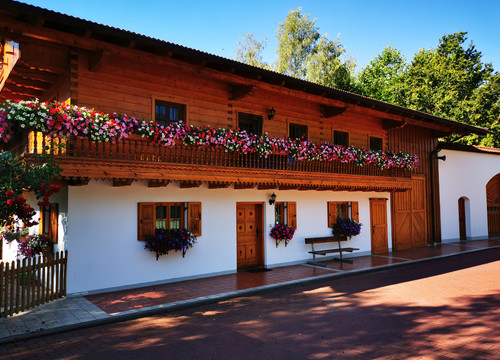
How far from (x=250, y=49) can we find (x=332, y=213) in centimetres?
2176

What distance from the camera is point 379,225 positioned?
55.1 feet

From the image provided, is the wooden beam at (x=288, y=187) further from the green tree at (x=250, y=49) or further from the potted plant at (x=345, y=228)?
the green tree at (x=250, y=49)

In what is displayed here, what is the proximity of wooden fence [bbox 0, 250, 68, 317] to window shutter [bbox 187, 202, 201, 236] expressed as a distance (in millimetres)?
3529

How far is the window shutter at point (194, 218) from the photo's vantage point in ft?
36.7

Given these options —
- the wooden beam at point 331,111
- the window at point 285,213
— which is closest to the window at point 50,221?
the window at point 285,213

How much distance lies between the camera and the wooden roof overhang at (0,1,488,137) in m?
7.84

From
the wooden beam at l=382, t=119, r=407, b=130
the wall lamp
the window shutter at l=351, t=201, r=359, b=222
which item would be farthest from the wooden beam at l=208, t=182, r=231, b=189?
the wooden beam at l=382, t=119, r=407, b=130

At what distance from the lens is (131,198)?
401 inches

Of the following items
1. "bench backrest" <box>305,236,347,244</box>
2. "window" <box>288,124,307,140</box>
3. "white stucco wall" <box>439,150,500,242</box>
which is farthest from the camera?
"white stucco wall" <box>439,150,500,242</box>

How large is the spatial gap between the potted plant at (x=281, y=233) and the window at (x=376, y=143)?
6.62 metres

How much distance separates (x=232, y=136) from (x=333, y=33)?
23.8 m

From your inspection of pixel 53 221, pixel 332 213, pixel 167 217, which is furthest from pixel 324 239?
pixel 53 221

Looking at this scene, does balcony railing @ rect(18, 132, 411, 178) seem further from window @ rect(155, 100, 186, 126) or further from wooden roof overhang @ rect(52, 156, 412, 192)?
window @ rect(155, 100, 186, 126)

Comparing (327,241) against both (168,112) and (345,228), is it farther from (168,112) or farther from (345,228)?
(168,112)
